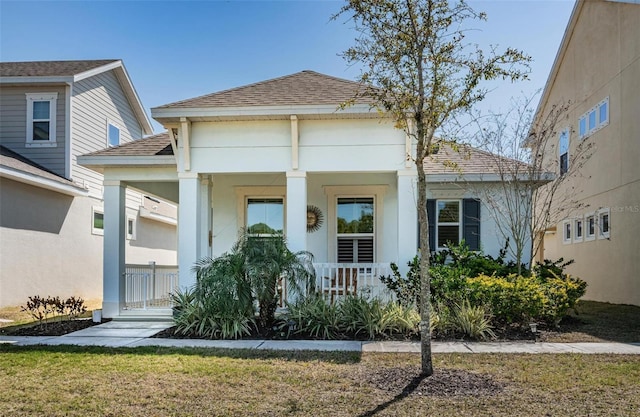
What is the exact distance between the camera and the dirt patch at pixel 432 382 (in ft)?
17.4

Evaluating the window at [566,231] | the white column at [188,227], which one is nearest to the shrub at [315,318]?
the white column at [188,227]

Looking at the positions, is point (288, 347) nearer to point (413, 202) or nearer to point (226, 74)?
point (413, 202)

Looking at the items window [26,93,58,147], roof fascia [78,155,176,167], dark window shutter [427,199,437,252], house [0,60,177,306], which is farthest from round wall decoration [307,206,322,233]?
window [26,93,58,147]

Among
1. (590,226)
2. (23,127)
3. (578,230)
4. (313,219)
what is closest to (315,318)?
(313,219)

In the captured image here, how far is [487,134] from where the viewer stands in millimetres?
12406

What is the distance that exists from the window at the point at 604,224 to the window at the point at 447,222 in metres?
5.28

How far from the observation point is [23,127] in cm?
1557

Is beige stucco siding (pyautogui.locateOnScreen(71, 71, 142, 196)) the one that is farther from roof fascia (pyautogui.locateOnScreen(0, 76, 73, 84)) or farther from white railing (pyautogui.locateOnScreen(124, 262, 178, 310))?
white railing (pyautogui.locateOnScreen(124, 262, 178, 310))

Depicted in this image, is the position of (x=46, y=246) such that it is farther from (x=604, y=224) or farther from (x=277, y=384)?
(x=604, y=224)

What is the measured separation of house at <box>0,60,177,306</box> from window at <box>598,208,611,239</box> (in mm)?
13207

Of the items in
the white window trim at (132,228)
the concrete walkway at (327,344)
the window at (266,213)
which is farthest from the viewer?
the white window trim at (132,228)

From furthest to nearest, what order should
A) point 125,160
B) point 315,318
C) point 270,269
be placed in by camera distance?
point 125,160
point 315,318
point 270,269

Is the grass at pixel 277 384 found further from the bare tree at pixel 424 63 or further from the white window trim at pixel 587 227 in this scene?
the white window trim at pixel 587 227

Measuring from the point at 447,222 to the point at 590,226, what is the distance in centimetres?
663
